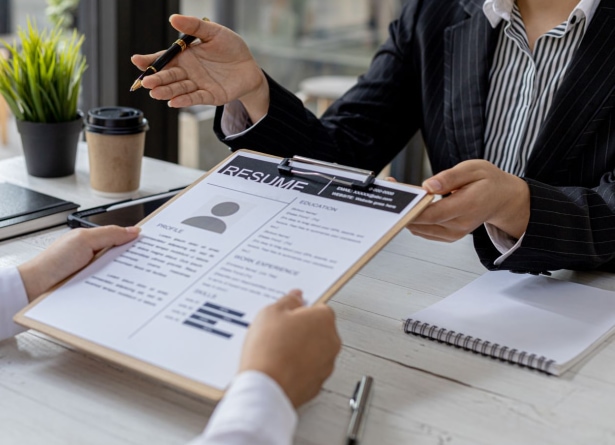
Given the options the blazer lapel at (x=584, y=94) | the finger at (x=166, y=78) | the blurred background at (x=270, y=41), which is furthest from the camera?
the blurred background at (x=270, y=41)

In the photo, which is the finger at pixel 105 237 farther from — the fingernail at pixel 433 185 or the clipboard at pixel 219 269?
the fingernail at pixel 433 185

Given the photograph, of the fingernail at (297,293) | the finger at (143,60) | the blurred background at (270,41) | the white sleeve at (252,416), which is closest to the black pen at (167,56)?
the finger at (143,60)

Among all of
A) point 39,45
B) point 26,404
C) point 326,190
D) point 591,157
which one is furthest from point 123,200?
point 591,157

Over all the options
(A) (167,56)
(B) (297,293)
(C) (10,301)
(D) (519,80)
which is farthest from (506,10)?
(C) (10,301)

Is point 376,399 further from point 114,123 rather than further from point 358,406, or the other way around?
point 114,123

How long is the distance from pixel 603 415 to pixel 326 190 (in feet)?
1.30

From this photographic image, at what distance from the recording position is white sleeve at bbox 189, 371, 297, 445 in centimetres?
62

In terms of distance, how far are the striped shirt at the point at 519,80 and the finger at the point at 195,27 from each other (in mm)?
514

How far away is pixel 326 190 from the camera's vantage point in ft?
3.15

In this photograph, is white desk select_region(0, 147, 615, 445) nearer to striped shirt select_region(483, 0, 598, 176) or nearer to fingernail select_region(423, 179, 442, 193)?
fingernail select_region(423, 179, 442, 193)

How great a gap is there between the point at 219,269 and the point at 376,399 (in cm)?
22

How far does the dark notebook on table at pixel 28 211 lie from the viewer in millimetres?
1202

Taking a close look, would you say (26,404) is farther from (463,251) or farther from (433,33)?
(433,33)

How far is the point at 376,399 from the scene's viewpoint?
787mm
